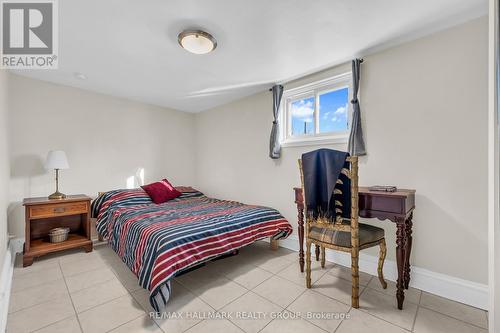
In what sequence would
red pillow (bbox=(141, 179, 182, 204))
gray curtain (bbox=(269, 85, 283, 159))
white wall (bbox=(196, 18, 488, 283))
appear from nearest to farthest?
white wall (bbox=(196, 18, 488, 283))
gray curtain (bbox=(269, 85, 283, 159))
red pillow (bbox=(141, 179, 182, 204))

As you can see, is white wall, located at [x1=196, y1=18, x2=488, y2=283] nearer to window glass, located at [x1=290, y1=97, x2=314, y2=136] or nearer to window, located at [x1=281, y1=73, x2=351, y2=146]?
window, located at [x1=281, y1=73, x2=351, y2=146]

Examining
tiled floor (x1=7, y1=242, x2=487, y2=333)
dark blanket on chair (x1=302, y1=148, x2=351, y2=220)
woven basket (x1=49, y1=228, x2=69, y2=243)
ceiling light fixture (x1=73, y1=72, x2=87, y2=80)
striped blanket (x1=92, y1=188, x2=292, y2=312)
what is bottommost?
tiled floor (x1=7, y1=242, x2=487, y2=333)

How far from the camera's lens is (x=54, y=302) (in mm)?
1698

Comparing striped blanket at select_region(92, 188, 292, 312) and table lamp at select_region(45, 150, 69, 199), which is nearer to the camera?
striped blanket at select_region(92, 188, 292, 312)

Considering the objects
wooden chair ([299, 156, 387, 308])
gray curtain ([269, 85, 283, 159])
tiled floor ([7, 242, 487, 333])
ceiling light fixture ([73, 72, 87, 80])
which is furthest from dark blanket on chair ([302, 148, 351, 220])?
ceiling light fixture ([73, 72, 87, 80])

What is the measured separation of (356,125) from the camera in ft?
7.27

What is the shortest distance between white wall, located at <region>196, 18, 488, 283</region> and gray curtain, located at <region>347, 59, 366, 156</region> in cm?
8

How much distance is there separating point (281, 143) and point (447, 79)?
176 centimetres

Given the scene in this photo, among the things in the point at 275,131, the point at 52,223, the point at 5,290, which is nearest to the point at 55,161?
the point at 52,223

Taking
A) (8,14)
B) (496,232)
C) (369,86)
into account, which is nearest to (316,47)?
(369,86)

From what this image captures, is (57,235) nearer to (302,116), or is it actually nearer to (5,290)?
(5,290)

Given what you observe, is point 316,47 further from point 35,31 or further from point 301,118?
point 35,31

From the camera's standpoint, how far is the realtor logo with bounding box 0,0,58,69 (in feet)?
5.21

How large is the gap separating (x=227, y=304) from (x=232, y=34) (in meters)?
2.28
